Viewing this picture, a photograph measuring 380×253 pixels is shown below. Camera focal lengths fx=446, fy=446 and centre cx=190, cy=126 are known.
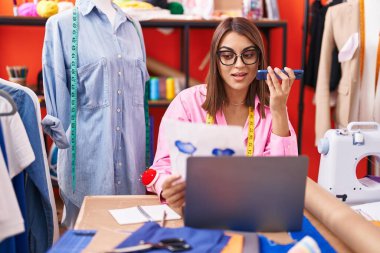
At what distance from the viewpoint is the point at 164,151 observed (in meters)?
1.64

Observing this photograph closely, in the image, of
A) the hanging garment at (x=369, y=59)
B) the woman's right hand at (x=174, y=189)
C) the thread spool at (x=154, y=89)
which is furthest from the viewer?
the thread spool at (x=154, y=89)

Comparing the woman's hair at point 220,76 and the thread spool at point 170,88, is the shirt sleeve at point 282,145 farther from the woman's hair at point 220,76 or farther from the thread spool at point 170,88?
the thread spool at point 170,88

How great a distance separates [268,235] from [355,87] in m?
2.09

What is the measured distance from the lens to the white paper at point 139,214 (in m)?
1.34

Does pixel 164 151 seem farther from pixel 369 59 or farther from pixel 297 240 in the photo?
pixel 369 59

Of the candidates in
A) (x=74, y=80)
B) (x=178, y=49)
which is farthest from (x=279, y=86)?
(x=178, y=49)

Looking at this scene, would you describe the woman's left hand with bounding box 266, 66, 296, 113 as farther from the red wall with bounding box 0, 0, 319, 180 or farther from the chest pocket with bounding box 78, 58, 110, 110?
the red wall with bounding box 0, 0, 319, 180

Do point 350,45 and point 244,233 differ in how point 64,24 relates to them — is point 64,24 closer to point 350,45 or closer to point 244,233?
point 244,233

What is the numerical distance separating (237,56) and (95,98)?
→ 0.66 m

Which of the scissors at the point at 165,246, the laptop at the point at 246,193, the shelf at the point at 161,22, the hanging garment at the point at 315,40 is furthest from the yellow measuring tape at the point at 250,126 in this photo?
the hanging garment at the point at 315,40

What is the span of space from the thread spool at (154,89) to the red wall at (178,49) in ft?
1.39

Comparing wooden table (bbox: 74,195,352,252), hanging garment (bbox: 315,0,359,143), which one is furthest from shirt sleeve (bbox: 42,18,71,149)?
hanging garment (bbox: 315,0,359,143)

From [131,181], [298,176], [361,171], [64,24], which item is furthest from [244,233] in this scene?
[361,171]

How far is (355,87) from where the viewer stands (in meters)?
3.00
